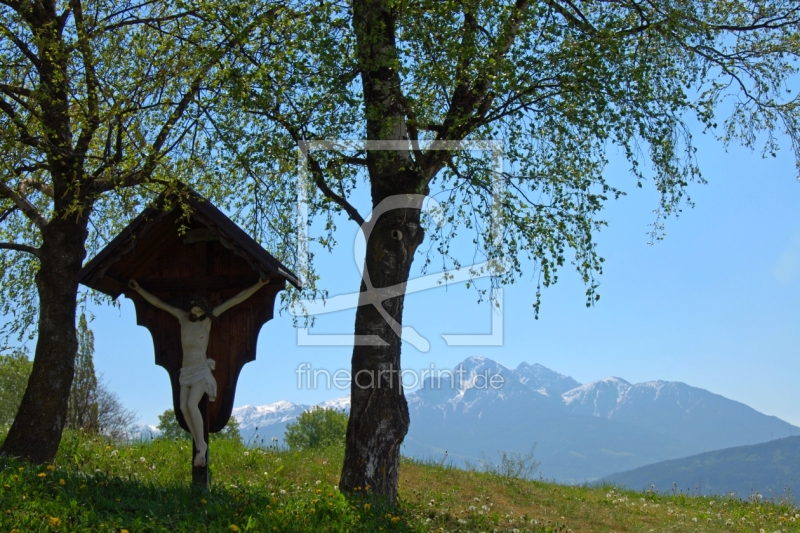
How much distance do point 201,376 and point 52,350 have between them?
382 centimetres

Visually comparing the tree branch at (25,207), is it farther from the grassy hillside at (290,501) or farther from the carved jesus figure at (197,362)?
the carved jesus figure at (197,362)

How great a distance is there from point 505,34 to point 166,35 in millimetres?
6646

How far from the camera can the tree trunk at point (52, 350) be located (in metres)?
12.3

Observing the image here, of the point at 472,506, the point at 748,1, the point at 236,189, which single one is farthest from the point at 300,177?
the point at 748,1

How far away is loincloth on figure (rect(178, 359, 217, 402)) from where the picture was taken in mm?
10609

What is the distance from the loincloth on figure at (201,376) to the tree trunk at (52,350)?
3.38 m

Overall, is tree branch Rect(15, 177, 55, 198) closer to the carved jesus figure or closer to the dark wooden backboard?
the dark wooden backboard

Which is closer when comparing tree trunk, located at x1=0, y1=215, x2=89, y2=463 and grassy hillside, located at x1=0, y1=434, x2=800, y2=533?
grassy hillside, located at x1=0, y1=434, x2=800, y2=533

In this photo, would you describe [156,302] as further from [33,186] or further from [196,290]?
[33,186]

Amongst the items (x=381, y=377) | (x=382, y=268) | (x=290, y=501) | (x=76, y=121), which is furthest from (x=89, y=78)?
(x=290, y=501)

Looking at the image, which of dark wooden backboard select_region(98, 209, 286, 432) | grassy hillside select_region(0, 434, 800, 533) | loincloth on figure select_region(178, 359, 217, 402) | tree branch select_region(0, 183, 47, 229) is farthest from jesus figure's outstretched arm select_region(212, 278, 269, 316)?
tree branch select_region(0, 183, 47, 229)

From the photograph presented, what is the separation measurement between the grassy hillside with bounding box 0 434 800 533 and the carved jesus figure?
857 millimetres

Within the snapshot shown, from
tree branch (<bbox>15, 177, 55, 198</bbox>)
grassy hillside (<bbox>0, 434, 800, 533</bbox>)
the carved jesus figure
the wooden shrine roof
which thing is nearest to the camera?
grassy hillside (<bbox>0, 434, 800, 533</bbox>)

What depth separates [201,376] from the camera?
1060 cm
